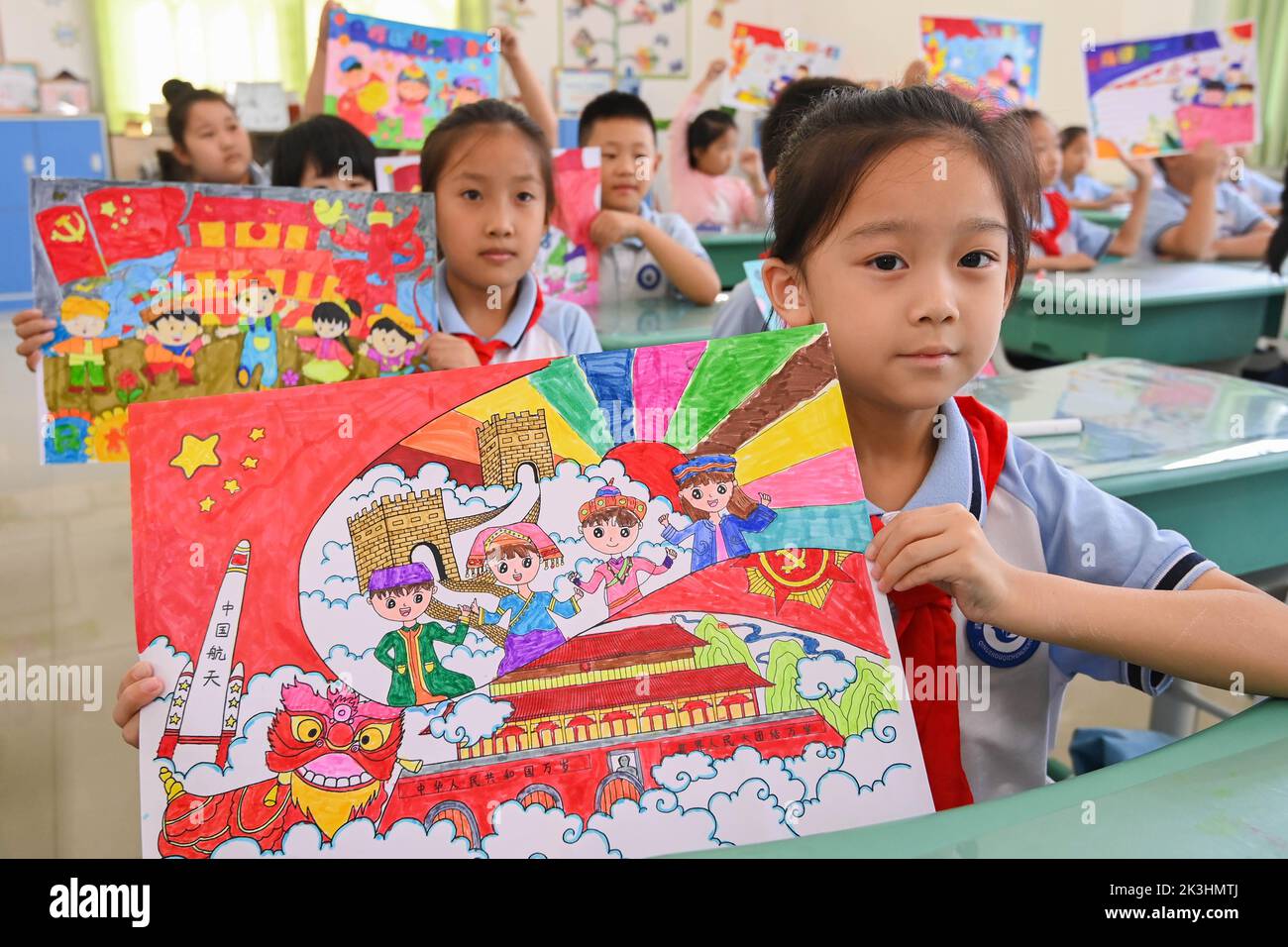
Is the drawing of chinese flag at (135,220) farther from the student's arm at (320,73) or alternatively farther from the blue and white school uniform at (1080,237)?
the blue and white school uniform at (1080,237)

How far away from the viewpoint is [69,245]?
3.83ft

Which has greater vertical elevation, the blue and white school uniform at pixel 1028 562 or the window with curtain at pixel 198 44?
the window with curtain at pixel 198 44

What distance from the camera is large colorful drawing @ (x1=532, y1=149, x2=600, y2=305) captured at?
238 cm

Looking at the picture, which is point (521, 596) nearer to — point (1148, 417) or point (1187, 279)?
point (1148, 417)

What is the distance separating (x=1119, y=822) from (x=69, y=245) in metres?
1.21

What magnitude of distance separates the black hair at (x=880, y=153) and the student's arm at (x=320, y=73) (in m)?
1.87

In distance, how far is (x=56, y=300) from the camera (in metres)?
1.17

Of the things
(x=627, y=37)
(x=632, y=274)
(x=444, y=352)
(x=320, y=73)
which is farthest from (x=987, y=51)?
(x=627, y=37)

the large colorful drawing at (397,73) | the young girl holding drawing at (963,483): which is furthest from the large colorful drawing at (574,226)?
the young girl holding drawing at (963,483)

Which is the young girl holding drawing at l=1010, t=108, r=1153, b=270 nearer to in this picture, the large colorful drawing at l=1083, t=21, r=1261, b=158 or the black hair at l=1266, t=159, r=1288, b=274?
the large colorful drawing at l=1083, t=21, r=1261, b=158

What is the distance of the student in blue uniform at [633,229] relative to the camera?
8.36 ft

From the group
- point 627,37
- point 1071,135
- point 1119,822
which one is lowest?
point 1119,822

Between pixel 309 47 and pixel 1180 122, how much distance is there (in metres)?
5.58
